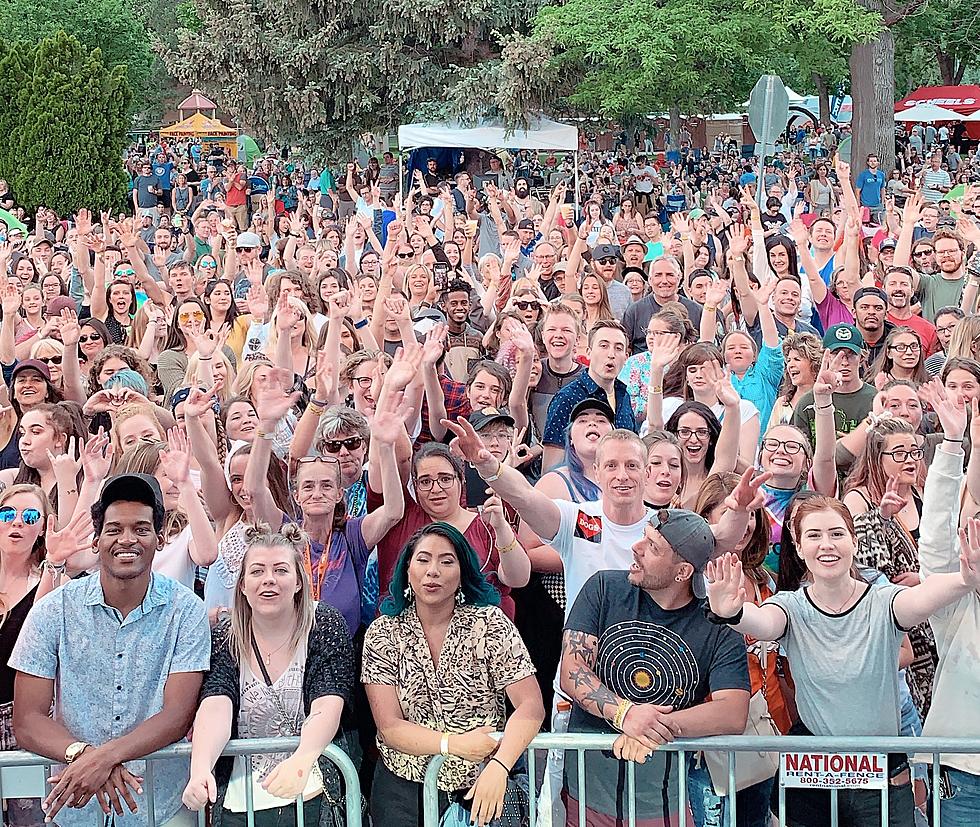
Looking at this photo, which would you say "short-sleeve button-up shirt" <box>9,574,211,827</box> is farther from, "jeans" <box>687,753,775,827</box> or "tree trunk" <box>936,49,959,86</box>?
"tree trunk" <box>936,49,959,86</box>

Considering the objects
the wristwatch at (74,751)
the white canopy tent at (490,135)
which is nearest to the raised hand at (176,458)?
the wristwatch at (74,751)

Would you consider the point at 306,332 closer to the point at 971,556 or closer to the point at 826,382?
the point at 826,382

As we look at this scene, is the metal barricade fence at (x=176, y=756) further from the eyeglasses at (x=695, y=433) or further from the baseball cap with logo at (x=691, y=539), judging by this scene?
the eyeglasses at (x=695, y=433)

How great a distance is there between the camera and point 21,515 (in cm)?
508

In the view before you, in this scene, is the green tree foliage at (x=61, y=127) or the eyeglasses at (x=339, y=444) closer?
the eyeglasses at (x=339, y=444)

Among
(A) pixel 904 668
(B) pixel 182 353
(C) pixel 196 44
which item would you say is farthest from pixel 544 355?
(C) pixel 196 44

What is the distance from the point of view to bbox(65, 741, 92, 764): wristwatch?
4238mm

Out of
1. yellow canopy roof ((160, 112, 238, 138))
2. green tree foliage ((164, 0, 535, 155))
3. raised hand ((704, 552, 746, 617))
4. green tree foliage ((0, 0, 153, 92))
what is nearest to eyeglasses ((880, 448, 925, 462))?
raised hand ((704, 552, 746, 617))

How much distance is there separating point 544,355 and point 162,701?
4.03 m

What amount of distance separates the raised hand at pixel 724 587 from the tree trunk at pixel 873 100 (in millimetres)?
21047

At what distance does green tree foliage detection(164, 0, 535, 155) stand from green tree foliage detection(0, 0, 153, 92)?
17.1 meters

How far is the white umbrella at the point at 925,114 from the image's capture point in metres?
36.2

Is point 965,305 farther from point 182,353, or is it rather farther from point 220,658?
point 220,658

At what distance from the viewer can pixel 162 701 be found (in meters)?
4.42
